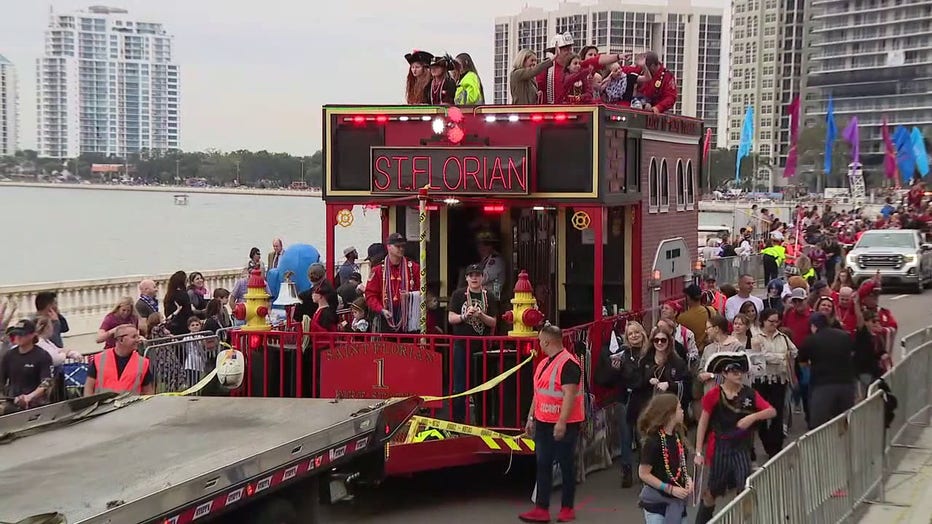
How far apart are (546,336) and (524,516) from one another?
155 centimetres

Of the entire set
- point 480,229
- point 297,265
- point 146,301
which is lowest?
point 146,301

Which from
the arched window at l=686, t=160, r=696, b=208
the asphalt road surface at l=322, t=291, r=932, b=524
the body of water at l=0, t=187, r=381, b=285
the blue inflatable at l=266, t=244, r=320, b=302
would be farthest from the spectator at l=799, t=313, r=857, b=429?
the blue inflatable at l=266, t=244, r=320, b=302

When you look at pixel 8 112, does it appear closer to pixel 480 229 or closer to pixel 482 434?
pixel 480 229

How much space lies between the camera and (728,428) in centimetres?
855

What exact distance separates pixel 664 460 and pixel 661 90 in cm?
715

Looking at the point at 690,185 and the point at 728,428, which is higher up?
the point at 690,185

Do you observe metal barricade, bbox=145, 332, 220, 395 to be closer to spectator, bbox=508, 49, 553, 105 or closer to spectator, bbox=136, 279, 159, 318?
spectator, bbox=136, 279, 159, 318

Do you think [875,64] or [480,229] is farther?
[875,64]

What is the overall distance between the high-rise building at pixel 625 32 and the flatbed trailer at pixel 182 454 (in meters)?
6.95

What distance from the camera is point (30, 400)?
9.66 metres

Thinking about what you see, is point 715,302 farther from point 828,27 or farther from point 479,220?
point 828,27

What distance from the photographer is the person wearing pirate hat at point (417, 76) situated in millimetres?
12641

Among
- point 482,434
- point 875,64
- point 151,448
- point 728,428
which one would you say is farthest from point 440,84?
point 875,64

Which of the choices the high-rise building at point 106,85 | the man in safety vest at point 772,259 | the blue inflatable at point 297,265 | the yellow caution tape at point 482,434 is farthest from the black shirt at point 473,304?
the high-rise building at point 106,85
